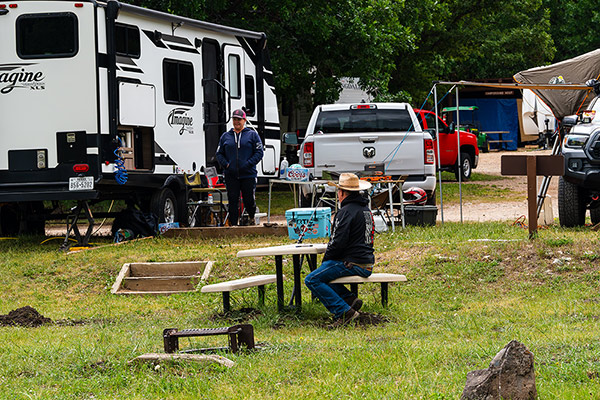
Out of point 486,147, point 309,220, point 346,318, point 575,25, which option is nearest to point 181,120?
point 309,220

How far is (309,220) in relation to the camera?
1224cm

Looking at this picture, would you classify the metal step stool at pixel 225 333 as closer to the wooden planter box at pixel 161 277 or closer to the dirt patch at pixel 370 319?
the dirt patch at pixel 370 319

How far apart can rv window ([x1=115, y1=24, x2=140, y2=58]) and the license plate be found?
1.89 meters

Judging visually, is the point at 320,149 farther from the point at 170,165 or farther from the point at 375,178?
the point at 170,165

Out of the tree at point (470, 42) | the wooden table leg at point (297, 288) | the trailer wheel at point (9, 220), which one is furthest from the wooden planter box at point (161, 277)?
the tree at point (470, 42)

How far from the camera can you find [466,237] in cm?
1251

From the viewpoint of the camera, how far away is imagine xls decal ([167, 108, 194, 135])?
1495 centimetres

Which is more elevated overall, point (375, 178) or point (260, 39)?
point (260, 39)

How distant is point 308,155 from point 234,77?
264cm

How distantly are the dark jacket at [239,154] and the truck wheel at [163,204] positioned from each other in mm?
1029

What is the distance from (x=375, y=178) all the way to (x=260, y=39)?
179 inches

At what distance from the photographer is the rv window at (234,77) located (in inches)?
656

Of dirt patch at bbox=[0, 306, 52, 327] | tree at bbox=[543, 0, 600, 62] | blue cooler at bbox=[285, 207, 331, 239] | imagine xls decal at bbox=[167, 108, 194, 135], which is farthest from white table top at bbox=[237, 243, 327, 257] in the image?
tree at bbox=[543, 0, 600, 62]

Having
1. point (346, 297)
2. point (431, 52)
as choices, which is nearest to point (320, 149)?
point (346, 297)
